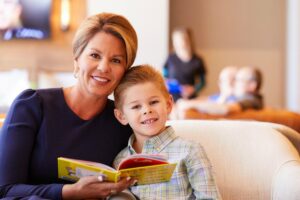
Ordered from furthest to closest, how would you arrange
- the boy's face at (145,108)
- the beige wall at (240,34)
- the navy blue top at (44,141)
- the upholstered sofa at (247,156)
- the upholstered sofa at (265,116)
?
the beige wall at (240,34) < the upholstered sofa at (265,116) < the upholstered sofa at (247,156) < the boy's face at (145,108) < the navy blue top at (44,141)

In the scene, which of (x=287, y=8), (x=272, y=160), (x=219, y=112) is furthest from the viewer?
(x=287, y=8)

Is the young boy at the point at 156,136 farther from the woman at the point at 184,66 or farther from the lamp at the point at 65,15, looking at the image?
the lamp at the point at 65,15

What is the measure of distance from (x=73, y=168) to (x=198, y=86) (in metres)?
4.03

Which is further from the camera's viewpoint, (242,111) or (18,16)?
(18,16)

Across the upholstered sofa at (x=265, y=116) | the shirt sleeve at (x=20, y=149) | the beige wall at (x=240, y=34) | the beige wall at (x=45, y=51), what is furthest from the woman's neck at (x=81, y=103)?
the beige wall at (x=240, y=34)

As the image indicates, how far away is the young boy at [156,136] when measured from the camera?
4.94 ft

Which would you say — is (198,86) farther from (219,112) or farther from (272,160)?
(272,160)

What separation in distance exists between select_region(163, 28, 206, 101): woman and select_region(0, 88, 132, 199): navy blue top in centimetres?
334

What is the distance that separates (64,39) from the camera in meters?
5.15

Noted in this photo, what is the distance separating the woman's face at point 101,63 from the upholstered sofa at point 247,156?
0.41 metres

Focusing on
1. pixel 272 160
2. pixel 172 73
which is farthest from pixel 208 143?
pixel 172 73

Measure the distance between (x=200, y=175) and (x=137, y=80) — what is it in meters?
0.36

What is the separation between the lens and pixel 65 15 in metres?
5.11

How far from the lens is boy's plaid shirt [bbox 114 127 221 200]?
4.80 ft
